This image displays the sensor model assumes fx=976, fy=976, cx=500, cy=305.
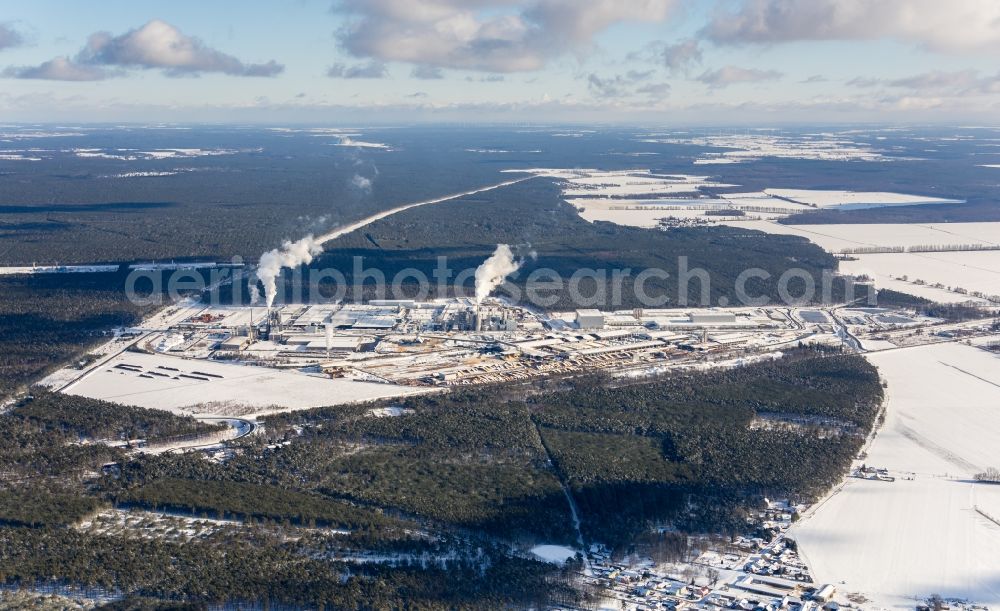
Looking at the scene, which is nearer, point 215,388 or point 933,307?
point 215,388

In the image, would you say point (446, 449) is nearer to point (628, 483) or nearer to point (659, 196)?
point (628, 483)

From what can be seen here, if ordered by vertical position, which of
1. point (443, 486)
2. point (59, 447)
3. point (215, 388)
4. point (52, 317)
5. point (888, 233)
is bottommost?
point (443, 486)

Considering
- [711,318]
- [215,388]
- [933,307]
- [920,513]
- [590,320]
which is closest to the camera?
[920,513]

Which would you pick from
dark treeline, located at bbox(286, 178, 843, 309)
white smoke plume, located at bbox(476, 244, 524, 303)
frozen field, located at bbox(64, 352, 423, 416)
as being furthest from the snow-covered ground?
dark treeline, located at bbox(286, 178, 843, 309)

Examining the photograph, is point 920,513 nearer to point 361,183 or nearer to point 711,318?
point 711,318

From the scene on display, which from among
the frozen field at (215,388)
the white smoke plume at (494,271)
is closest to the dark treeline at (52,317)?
the frozen field at (215,388)

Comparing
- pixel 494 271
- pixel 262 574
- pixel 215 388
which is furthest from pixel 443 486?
pixel 494 271

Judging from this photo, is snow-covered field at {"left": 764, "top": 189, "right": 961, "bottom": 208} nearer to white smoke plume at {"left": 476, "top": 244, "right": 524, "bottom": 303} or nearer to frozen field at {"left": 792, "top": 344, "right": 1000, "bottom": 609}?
white smoke plume at {"left": 476, "top": 244, "right": 524, "bottom": 303}
